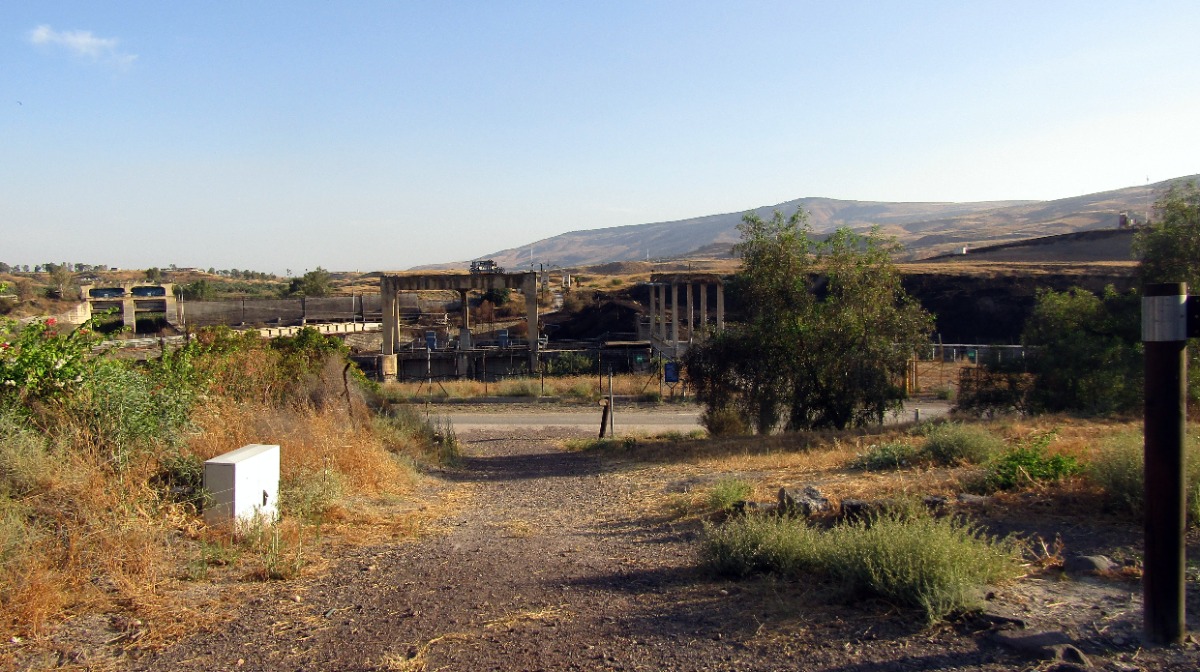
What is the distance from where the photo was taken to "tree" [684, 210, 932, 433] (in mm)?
17453

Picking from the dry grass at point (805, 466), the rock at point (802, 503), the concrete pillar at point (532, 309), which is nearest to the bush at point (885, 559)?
the rock at point (802, 503)

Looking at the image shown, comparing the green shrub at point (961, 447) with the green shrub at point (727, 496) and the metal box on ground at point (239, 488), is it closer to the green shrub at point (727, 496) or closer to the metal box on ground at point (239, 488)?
the green shrub at point (727, 496)

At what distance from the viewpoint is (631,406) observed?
97.3 feet

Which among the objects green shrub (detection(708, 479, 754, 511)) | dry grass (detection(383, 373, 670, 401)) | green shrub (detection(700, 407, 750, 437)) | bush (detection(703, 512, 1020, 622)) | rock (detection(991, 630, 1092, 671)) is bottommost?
dry grass (detection(383, 373, 670, 401))

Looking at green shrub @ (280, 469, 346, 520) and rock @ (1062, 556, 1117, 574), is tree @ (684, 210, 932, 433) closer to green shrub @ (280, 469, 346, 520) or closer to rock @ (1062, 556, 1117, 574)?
green shrub @ (280, 469, 346, 520)

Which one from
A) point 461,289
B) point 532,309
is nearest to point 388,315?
point 461,289

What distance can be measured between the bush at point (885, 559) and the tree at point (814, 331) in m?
11.6

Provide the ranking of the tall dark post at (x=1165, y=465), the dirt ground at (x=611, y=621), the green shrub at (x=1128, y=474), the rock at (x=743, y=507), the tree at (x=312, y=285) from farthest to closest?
the tree at (x=312, y=285) → the rock at (x=743, y=507) → the green shrub at (x=1128, y=474) → the dirt ground at (x=611, y=621) → the tall dark post at (x=1165, y=465)

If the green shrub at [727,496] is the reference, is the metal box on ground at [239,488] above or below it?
above

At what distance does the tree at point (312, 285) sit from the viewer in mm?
78988

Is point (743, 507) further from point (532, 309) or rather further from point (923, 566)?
point (532, 309)

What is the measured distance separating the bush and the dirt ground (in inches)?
4.9

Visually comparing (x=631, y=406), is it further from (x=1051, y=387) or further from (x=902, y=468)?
(x=902, y=468)

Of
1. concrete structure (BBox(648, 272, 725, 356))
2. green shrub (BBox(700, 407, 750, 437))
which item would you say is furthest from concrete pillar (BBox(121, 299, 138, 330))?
green shrub (BBox(700, 407, 750, 437))
